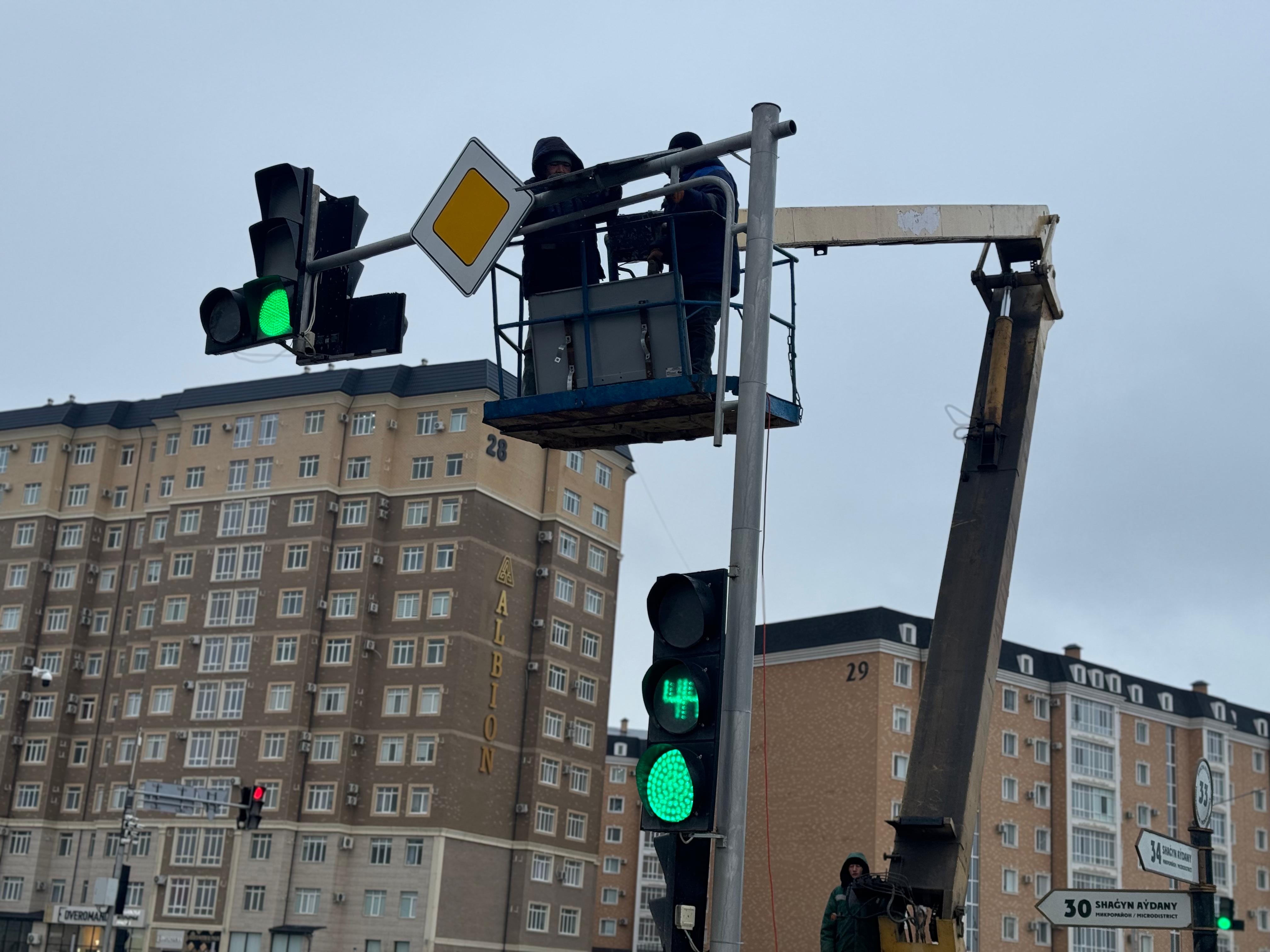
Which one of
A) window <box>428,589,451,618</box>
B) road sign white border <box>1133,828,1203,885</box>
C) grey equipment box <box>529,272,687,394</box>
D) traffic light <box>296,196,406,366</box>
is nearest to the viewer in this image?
traffic light <box>296,196,406,366</box>

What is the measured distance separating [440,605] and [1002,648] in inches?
1154

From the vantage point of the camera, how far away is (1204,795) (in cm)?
1397

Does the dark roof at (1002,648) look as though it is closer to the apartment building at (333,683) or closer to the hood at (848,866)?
the apartment building at (333,683)

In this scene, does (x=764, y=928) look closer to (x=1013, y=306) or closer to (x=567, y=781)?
(x=567, y=781)

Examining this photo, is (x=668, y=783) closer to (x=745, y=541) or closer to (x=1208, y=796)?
(x=745, y=541)

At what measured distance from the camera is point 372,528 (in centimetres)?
7056

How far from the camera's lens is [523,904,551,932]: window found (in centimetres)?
6812

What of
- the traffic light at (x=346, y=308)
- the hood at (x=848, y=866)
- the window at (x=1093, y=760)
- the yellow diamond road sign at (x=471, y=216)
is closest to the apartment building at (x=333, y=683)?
the window at (x=1093, y=760)

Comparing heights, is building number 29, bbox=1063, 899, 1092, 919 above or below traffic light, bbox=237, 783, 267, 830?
below

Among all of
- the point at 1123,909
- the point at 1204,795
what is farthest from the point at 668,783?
the point at 1204,795

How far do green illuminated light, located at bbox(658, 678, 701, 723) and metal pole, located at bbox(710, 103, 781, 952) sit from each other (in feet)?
0.52

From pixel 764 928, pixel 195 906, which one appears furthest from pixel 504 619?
pixel 764 928

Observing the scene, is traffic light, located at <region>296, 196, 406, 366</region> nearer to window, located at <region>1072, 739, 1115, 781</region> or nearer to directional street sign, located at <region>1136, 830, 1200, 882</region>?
directional street sign, located at <region>1136, 830, 1200, 882</region>

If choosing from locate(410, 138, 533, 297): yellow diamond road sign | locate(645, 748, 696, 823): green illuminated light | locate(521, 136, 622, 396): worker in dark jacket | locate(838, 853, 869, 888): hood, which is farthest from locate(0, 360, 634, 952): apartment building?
locate(645, 748, 696, 823): green illuminated light
